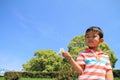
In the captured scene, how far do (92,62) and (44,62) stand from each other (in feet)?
210

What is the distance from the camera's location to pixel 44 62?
6844 cm

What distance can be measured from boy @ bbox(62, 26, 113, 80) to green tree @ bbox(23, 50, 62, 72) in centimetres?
5997

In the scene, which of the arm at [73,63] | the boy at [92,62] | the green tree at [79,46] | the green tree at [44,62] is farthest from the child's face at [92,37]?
the green tree at [44,62]

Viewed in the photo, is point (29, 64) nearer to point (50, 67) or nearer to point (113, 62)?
point (50, 67)

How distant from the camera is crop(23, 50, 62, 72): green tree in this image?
65938mm

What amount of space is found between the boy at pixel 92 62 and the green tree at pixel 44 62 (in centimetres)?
5997

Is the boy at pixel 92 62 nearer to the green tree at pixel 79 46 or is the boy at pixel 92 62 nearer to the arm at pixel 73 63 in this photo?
the arm at pixel 73 63

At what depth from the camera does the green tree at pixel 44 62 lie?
65.9 metres

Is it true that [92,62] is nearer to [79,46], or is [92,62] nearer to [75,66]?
[75,66]

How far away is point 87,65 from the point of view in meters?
4.75

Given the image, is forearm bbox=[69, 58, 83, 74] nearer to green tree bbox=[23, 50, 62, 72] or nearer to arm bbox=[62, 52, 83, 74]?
arm bbox=[62, 52, 83, 74]

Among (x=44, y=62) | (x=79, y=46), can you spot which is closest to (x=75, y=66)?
(x=79, y=46)

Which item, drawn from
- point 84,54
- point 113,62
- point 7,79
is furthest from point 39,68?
point 84,54

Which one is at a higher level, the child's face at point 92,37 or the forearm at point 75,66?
the child's face at point 92,37
